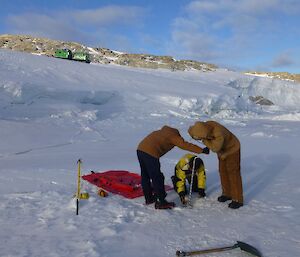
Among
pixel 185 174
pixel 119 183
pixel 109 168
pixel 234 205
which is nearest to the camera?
pixel 234 205

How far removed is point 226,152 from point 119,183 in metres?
1.78

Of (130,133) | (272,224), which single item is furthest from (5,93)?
(272,224)

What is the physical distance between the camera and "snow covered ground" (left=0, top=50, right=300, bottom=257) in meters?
4.29

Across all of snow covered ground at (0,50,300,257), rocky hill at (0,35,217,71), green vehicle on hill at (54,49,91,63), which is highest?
rocky hill at (0,35,217,71)

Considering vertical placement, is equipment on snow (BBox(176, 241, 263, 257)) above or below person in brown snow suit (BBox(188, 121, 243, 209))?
below

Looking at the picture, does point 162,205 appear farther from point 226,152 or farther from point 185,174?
point 226,152

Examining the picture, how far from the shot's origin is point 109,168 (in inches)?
322

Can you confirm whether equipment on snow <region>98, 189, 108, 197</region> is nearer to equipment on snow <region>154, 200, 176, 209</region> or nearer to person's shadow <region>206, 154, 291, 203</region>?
equipment on snow <region>154, 200, 176, 209</region>

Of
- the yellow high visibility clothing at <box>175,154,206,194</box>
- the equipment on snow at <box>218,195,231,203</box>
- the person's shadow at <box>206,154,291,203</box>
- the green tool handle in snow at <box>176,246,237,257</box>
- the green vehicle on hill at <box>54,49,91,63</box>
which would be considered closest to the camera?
the green tool handle in snow at <box>176,246,237,257</box>

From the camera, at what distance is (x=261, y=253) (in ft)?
13.3

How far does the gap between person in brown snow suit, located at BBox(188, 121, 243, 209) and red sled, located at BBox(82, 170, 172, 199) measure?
3.21 feet

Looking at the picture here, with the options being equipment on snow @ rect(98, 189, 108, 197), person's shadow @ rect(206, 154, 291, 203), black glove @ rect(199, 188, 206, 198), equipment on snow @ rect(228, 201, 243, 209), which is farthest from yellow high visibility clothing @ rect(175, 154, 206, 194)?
equipment on snow @ rect(98, 189, 108, 197)

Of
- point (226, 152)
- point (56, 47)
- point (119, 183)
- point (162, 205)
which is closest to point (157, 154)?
point (162, 205)

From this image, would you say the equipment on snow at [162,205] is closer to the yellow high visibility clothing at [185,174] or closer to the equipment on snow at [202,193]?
the yellow high visibility clothing at [185,174]
